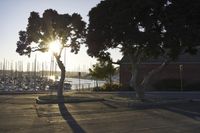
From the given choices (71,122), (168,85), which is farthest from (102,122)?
(168,85)

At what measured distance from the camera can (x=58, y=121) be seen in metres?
20.5

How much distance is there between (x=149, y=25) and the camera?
93.4ft

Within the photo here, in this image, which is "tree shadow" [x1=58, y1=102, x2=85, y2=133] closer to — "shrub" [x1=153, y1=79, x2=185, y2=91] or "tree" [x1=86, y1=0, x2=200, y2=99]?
"tree" [x1=86, y1=0, x2=200, y2=99]

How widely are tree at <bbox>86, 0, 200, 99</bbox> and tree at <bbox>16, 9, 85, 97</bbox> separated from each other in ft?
18.1

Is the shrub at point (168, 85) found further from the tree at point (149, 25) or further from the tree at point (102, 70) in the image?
the tree at point (149, 25)

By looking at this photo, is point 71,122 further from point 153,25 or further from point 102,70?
point 102,70

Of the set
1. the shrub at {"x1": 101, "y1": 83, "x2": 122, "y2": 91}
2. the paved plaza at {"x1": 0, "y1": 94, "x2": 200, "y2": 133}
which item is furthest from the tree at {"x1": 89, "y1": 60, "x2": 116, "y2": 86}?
the paved plaza at {"x1": 0, "y1": 94, "x2": 200, "y2": 133}

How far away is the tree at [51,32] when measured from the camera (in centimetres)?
3628

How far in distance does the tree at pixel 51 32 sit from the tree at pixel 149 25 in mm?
5507

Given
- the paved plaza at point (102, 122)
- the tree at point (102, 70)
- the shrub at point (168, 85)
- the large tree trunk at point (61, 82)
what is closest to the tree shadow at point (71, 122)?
the paved plaza at point (102, 122)

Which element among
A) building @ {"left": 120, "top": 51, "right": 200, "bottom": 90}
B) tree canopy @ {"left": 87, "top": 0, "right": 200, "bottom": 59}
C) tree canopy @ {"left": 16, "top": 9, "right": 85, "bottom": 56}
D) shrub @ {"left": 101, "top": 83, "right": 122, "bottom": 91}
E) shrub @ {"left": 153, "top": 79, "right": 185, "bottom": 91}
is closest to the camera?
tree canopy @ {"left": 87, "top": 0, "right": 200, "bottom": 59}

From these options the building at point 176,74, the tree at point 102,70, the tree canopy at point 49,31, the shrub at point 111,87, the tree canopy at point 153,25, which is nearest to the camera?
the tree canopy at point 153,25

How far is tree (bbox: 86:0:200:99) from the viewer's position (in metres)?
27.9

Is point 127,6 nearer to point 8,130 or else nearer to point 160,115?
point 160,115
